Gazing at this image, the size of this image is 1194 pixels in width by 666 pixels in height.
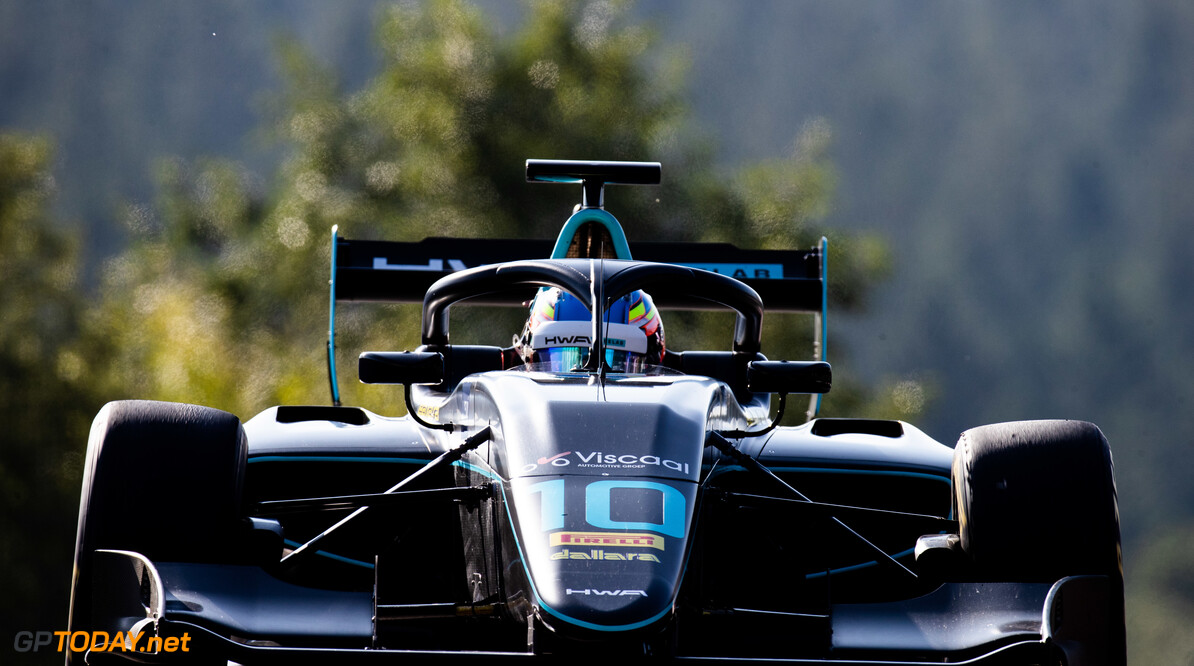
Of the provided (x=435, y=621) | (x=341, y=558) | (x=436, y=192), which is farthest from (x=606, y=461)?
(x=436, y=192)

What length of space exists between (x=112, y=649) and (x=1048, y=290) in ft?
113

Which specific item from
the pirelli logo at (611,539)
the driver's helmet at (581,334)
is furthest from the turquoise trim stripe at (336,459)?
the pirelli logo at (611,539)

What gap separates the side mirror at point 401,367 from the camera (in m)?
3.21

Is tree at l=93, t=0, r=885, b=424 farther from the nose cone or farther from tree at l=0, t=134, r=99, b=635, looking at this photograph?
the nose cone

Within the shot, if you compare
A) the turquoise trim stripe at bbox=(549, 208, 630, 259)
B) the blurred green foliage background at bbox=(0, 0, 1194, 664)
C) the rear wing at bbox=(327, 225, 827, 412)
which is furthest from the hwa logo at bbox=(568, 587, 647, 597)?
the blurred green foliage background at bbox=(0, 0, 1194, 664)

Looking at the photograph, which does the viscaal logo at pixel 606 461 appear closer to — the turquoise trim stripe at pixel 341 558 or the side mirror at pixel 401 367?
the side mirror at pixel 401 367

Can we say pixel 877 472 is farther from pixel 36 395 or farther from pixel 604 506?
pixel 36 395

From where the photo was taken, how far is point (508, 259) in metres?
5.50

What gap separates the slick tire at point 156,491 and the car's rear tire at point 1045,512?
1.65m

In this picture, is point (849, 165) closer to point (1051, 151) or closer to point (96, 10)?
point (1051, 151)

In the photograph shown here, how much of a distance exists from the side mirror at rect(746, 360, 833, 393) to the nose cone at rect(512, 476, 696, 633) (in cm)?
64

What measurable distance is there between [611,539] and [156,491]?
102 centimetres

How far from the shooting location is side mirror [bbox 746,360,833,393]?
3.28 m

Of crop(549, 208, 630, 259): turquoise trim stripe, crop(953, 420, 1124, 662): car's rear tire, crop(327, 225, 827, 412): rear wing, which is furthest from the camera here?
crop(327, 225, 827, 412): rear wing
